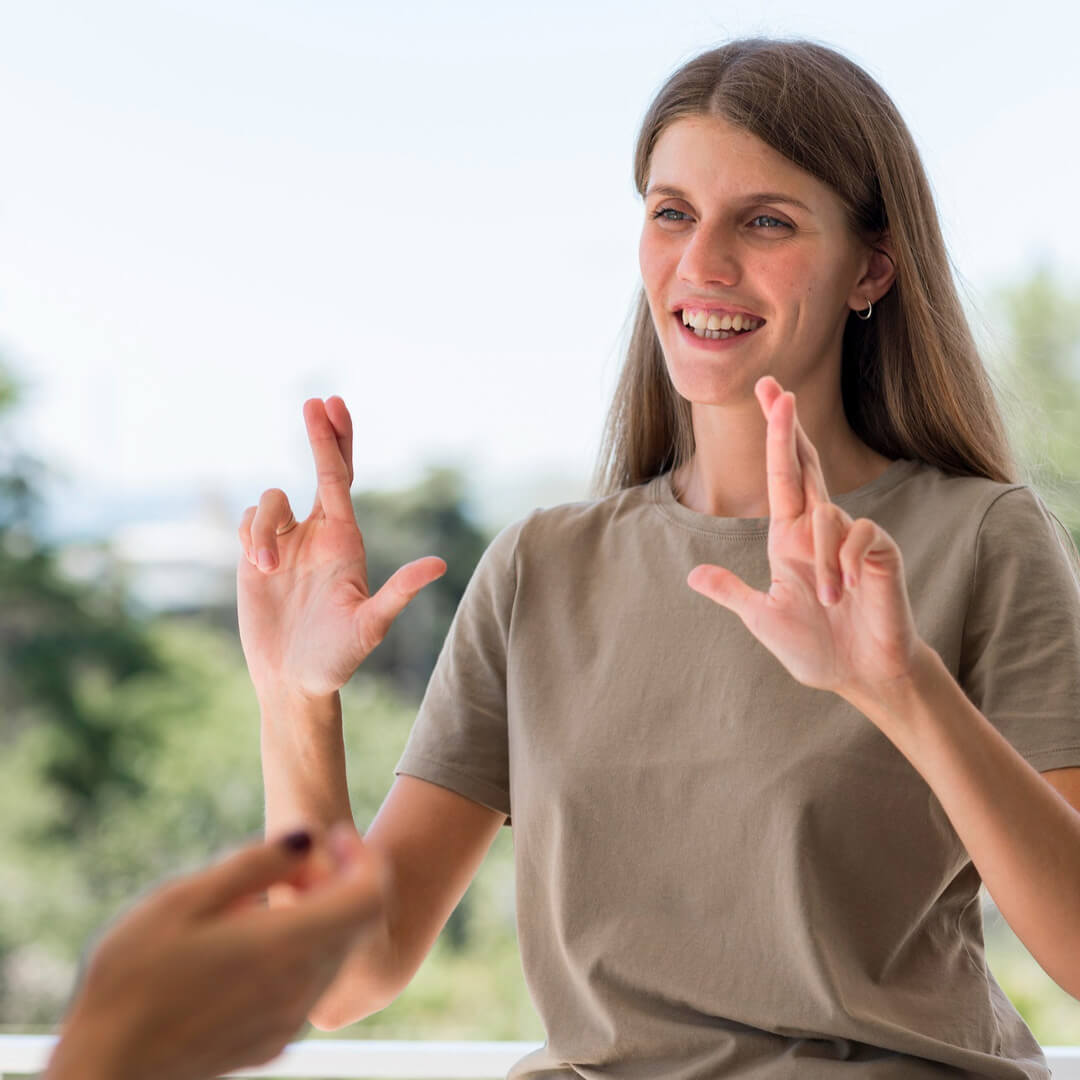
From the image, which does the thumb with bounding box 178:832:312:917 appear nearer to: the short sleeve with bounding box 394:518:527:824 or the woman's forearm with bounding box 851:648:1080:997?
the woman's forearm with bounding box 851:648:1080:997

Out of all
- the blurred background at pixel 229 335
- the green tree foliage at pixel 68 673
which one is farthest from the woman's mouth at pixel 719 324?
the green tree foliage at pixel 68 673

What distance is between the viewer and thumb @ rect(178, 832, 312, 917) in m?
0.69

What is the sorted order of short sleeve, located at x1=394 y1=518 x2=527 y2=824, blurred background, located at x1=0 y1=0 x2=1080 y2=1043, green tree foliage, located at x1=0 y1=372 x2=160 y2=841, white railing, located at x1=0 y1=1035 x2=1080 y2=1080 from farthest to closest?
green tree foliage, located at x1=0 y1=372 x2=160 y2=841 < blurred background, located at x1=0 y1=0 x2=1080 y2=1043 < white railing, located at x1=0 y1=1035 x2=1080 y2=1080 < short sleeve, located at x1=394 y1=518 x2=527 y2=824

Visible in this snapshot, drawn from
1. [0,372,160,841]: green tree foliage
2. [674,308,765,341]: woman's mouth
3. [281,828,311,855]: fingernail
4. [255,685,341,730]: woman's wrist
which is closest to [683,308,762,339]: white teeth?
[674,308,765,341]: woman's mouth

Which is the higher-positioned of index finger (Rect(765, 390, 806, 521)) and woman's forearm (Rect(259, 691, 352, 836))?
index finger (Rect(765, 390, 806, 521))

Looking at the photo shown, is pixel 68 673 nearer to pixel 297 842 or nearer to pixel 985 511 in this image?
pixel 985 511

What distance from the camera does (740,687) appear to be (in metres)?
1.47

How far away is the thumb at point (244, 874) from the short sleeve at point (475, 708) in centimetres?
86

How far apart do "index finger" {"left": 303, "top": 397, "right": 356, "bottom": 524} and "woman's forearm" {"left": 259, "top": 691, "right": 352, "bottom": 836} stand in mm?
201

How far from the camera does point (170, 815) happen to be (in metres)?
8.80

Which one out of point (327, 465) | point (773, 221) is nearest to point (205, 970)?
point (327, 465)

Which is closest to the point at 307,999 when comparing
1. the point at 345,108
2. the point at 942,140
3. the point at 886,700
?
the point at 886,700

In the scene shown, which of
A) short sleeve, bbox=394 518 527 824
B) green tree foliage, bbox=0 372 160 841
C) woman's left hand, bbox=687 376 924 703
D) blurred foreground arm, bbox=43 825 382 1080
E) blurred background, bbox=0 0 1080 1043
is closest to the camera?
blurred foreground arm, bbox=43 825 382 1080

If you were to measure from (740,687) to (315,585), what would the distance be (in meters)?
0.48
